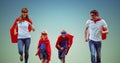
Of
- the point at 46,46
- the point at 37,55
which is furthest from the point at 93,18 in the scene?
the point at 37,55

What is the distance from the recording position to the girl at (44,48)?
6.21m

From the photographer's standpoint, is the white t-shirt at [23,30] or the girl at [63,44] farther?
the girl at [63,44]

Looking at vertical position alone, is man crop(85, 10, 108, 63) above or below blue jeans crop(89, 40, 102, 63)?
above

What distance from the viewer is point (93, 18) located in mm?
5582

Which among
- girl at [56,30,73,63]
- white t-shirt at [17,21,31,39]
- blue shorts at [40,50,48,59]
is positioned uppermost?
white t-shirt at [17,21,31,39]

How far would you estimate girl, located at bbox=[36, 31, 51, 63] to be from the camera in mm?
6211

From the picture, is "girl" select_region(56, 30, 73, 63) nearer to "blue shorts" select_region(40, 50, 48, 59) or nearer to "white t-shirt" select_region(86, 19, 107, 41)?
"blue shorts" select_region(40, 50, 48, 59)

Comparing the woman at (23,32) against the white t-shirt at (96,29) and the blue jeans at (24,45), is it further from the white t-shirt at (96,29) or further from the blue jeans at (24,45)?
the white t-shirt at (96,29)

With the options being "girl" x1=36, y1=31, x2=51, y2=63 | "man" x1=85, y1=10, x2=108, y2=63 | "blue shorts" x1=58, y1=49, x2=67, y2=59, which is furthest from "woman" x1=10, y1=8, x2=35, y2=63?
"man" x1=85, y1=10, x2=108, y2=63

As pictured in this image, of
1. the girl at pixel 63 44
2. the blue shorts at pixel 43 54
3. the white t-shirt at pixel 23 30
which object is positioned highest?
the white t-shirt at pixel 23 30

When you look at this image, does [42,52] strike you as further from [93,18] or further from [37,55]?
[93,18]

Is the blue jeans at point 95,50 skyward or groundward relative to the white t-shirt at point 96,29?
groundward

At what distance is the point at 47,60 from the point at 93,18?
5.01 feet

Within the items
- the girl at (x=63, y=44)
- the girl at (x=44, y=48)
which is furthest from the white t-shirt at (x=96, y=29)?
the girl at (x=44, y=48)
